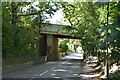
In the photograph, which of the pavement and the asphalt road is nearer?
the pavement

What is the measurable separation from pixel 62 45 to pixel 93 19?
54714 millimetres


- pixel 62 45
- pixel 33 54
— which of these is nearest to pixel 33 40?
pixel 33 54

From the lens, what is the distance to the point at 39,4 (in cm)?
1719

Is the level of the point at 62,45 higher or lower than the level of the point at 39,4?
lower

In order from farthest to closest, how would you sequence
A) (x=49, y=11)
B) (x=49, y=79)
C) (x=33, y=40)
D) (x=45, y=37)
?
(x=45, y=37) < (x=49, y=11) < (x=49, y=79) < (x=33, y=40)

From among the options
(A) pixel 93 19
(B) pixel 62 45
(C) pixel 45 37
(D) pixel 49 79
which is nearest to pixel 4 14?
(D) pixel 49 79

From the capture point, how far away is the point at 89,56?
2678 centimetres

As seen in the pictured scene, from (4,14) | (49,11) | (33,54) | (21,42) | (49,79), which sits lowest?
(49,79)

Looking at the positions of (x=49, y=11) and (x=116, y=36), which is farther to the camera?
(x=49, y=11)

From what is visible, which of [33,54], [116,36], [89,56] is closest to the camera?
[116,36]

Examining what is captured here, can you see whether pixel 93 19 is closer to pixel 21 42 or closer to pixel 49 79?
pixel 49 79

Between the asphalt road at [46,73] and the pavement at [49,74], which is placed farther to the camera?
the asphalt road at [46,73]

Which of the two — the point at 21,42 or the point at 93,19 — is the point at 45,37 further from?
the point at 21,42

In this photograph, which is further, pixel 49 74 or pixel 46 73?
pixel 46 73
